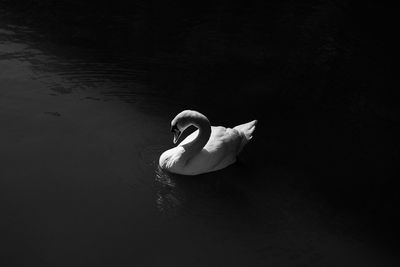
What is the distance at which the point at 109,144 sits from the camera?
714 cm

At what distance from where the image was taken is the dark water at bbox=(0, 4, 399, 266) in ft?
18.7

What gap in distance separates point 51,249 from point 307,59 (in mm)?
6170

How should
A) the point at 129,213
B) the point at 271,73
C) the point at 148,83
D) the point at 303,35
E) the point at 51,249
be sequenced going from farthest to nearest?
1. the point at 303,35
2. the point at 271,73
3. the point at 148,83
4. the point at 129,213
5. the point at 51,249

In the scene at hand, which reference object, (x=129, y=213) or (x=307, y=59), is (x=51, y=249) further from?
(x=307, y=59)

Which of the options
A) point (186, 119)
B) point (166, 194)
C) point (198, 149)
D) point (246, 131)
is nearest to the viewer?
point (166, 194)

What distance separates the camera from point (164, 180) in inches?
262

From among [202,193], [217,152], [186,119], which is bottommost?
[202,193]

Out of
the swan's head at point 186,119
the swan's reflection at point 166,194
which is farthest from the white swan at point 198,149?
the swan's reflection at point 166,194

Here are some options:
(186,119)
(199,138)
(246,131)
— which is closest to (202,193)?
(199,138)

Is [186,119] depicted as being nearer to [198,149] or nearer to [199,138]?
[199,138]

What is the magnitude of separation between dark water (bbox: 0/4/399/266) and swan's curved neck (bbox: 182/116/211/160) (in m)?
0.33

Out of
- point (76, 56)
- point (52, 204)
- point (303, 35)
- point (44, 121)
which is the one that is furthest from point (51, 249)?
point (303, 35)

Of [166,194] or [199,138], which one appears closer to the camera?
[166,194]

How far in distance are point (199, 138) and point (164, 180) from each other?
649 millimetres
